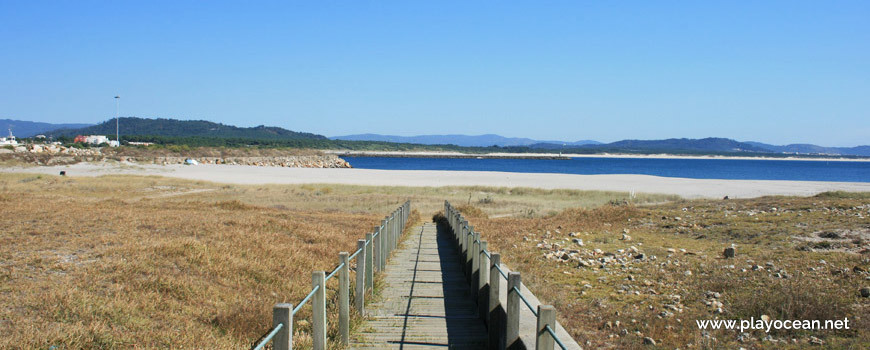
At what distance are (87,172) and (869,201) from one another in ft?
226

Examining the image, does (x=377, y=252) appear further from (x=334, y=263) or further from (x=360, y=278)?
(x=360, y=278)

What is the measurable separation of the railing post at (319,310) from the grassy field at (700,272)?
11.1 ft

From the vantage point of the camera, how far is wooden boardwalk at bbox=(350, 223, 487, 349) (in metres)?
7.45

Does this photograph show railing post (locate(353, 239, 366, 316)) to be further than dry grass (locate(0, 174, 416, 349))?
Yes

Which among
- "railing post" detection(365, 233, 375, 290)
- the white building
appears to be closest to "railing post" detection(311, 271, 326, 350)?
"railing post" detection(365, 233, 375, 290)

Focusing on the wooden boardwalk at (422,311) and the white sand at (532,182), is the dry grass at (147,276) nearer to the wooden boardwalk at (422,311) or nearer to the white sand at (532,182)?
the wooden boardwalk at (422,311)

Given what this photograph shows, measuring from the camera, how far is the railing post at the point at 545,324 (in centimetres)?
458

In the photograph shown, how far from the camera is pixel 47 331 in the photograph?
18.9ft

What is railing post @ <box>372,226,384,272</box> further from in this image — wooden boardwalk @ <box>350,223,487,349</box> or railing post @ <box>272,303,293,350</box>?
railing post @ <box>272,303,293,350</box>

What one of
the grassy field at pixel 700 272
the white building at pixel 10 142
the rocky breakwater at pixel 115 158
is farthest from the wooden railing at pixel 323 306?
the white building at pixel 10 142

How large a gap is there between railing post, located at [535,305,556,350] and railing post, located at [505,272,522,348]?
109cm

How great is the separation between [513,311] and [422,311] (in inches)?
123

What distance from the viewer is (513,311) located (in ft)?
→ 19.8

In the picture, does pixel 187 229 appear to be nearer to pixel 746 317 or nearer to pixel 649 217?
pixel 746 317
